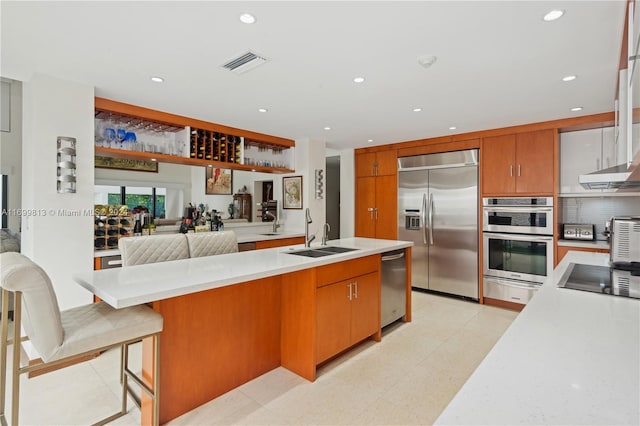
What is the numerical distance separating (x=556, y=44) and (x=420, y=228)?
3.05 meters

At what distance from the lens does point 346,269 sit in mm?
2695

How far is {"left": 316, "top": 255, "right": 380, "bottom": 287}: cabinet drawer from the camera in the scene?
246 cm

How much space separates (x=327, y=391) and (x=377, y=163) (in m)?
3.87

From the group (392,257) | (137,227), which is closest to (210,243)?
(137,227)

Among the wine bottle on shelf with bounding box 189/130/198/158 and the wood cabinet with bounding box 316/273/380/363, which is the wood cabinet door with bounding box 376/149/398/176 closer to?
the wood cabinet with bounding box 316/273/380/363

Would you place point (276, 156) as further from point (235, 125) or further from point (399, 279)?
point (399, 279)

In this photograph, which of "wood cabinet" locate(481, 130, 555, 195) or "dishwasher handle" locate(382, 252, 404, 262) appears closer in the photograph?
"dishwasher handle" locate(382, 252, 404, 262)

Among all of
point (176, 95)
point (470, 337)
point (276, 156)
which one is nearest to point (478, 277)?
point (470, 337)

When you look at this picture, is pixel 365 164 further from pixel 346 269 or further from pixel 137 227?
pixel 137 227

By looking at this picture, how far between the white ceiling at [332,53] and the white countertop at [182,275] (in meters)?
1.42

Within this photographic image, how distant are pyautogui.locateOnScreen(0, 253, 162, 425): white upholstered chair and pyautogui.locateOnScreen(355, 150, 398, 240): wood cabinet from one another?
13.2 feet

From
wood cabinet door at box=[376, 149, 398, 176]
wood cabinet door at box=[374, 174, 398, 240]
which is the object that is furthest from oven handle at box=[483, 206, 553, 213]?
wood cabinet door at box=[376, 149, 398, 176]

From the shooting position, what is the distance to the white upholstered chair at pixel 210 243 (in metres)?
2.83

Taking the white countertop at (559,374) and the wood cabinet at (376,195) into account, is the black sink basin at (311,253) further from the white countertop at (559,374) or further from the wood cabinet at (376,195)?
the wood cabinet at (376,195)
